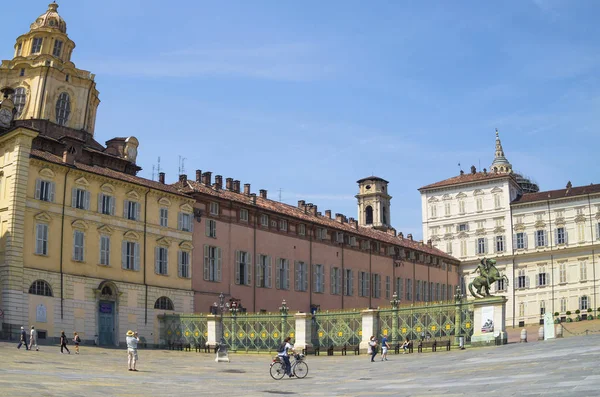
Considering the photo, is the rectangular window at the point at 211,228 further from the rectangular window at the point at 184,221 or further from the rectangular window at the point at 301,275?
the rectangular window at the point at 301,275

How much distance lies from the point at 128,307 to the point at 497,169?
80.1 meters

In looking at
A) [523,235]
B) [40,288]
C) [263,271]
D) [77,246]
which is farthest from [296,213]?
[523,235]

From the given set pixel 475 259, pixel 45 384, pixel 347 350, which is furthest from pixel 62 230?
pixel 475 259

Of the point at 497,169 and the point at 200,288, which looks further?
the point at 497,169

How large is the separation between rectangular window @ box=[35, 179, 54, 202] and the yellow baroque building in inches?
2.7

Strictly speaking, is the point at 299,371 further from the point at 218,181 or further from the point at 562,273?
the point at 562,273

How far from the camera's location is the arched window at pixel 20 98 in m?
68.2

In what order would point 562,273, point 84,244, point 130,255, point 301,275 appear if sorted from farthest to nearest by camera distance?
point 562,273
point 301,275
point 130,255
point 84,244

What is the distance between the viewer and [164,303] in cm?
5562

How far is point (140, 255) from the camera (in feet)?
178

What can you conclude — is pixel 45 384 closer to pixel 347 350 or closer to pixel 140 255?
pixel 347 350

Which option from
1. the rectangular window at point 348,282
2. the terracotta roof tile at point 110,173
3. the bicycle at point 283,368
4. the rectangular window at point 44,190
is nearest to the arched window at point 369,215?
the rectangular window at point 348,282

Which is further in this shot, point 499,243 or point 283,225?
point 499,243

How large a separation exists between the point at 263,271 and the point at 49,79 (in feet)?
82.1
